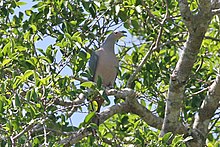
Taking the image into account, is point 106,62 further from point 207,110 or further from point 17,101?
point 17,101

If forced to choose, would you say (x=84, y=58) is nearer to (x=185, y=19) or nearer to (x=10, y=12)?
(x=185, y=19)

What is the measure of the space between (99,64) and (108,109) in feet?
3.25

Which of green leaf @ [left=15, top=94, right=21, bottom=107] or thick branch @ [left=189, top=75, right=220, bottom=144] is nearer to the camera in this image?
green leaf @ [left=15, top=94, right=21, bottom=107]

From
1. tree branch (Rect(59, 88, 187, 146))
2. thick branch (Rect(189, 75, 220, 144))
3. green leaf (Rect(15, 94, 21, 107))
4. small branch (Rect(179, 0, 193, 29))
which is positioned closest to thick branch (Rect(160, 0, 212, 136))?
small branch (Rect(179, 0, 193, 29))

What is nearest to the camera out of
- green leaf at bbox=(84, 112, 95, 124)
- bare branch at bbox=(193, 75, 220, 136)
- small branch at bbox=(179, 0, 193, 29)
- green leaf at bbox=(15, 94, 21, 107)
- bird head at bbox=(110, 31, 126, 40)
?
green leaf at bbox=(15, 94, 21, 107)

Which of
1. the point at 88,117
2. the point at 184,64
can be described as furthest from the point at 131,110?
the point at 88,117

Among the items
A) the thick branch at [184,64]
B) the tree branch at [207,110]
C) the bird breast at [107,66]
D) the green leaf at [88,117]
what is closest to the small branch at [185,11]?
the thick branch at [184,64]

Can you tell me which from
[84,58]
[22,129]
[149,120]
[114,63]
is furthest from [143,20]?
[22,129]

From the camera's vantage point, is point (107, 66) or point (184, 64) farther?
point (107, 66)

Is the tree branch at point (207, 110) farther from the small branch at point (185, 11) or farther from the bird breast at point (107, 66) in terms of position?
the bird breast at point (107, 66)

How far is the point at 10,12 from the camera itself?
17.4 feet

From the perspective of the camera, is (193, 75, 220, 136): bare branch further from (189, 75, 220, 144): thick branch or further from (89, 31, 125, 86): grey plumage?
(89, 31, 125, 86): grey plumage

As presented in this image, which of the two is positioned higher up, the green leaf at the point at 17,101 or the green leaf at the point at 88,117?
the green leaf at the point at 17,101

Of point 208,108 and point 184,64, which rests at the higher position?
point 184,64
